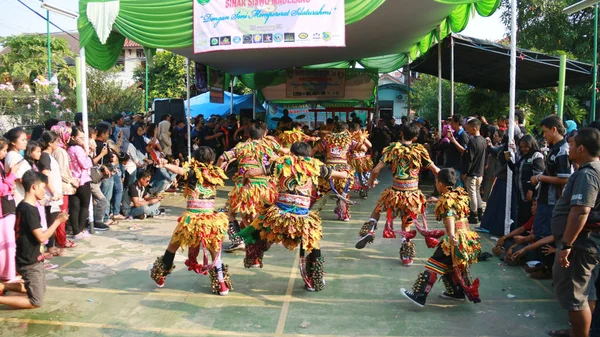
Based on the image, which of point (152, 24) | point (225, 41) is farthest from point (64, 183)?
point (225, 41)

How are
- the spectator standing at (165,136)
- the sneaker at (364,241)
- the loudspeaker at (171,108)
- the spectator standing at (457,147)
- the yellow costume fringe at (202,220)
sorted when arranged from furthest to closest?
the loudspeaker at (171,108) < the spectator standing at (165,136) < the spectator standing at (457,147) < the sneaker at (364,241) < the yellow costume fringe at (202,220)

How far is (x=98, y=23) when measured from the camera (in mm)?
7805

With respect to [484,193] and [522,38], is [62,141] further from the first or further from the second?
[522,38]

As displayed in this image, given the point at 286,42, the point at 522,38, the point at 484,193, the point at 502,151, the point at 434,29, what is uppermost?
the point at 522,38

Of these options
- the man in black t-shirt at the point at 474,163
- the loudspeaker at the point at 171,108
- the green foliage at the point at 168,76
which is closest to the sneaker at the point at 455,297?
the man in black t-shirt at the point at 474,163

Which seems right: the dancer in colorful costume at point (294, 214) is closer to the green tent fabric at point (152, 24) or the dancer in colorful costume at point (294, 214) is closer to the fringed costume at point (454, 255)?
the fringed costume at point (454, 255)

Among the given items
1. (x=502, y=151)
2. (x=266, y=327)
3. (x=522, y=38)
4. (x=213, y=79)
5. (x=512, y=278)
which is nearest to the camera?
(x=266, y=327)

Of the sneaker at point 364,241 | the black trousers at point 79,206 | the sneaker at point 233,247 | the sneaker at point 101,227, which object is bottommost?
the sneaker at point 233,247

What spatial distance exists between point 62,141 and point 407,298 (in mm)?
5348

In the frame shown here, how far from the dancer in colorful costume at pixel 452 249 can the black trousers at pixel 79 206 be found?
16.1ft

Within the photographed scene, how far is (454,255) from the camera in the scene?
471cm

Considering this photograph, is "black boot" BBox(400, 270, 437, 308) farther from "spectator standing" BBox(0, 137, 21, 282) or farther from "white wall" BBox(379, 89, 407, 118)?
"white wall" BBox(379, 89, 407, 118)

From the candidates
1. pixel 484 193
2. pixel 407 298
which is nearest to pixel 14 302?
pixel 407 298

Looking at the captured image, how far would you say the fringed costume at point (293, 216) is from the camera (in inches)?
197
